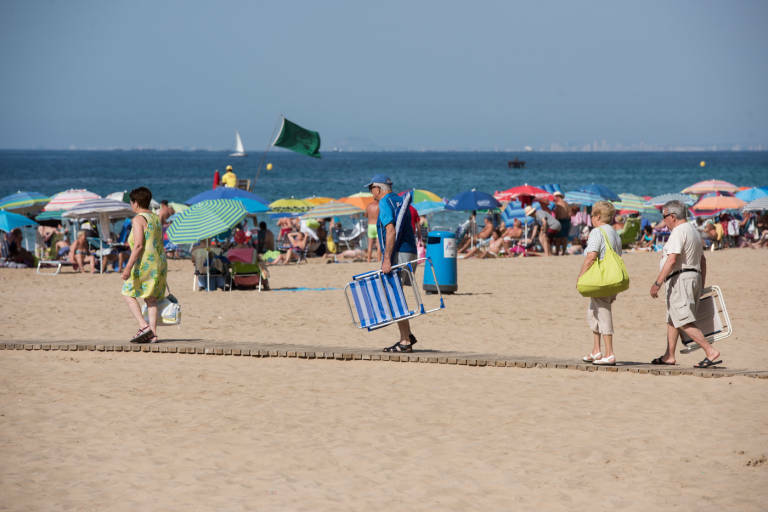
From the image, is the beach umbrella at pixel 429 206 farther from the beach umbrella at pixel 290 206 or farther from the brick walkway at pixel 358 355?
the brick walkway at pixel 358 355

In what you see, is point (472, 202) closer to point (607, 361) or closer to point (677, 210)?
point (607, 361)

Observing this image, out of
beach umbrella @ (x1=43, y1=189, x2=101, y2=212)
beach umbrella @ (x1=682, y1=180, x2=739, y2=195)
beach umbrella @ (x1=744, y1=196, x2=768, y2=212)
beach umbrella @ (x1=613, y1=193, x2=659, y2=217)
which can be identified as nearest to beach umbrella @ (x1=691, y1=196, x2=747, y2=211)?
beach umbrella @ (x1=613, y1=193, x2=659, y2=217)

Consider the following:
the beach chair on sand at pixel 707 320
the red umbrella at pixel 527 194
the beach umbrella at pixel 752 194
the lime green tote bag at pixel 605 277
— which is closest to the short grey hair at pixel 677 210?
the lime green tote bag at pixel 605 277

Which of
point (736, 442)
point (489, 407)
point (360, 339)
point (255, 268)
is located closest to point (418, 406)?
point (489, 407)

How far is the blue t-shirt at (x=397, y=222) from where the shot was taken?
750cm

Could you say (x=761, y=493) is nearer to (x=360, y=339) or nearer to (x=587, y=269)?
(x=587, y=269)

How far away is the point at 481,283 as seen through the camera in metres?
14.5

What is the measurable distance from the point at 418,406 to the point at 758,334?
5.07m

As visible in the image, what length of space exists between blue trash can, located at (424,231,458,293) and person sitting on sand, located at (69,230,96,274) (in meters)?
6.80

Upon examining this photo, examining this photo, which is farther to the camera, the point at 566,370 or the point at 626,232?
the point at 626,232

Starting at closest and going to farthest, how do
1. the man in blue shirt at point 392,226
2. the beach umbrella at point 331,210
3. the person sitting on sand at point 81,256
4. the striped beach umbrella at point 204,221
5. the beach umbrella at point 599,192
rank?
1. the man in blue shirt at point 392,226
2. the striped beach umbrella at point 204,221
3. the person sitting on sand at point 81,256
4. the beach umbrella at point 331,210
5. the beach umbrella at point 599,192

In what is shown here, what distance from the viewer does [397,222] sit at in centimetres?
756

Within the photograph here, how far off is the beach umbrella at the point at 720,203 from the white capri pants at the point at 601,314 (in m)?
17.6

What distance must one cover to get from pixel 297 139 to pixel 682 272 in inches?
517
